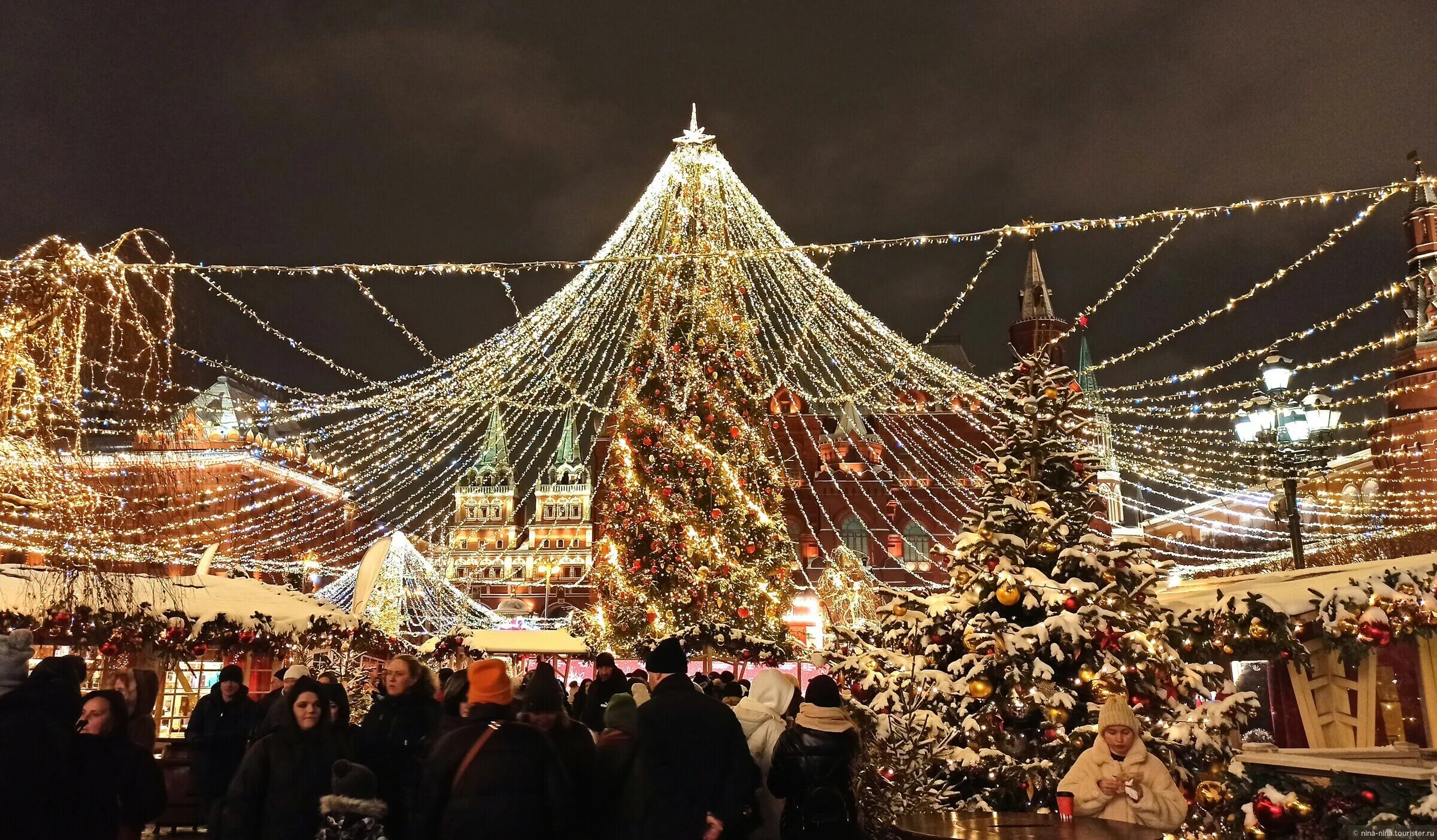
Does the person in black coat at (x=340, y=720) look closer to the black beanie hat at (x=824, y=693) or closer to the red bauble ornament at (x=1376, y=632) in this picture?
the black beanie hat at (x=824, y=693)

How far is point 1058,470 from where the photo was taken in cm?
927

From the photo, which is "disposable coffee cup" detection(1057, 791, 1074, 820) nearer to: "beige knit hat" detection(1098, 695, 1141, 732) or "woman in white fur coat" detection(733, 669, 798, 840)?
"beige knit hat" detection(1098, 695, 1141, 732)

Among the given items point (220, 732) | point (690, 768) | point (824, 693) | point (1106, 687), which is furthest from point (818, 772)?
point (220, 732)

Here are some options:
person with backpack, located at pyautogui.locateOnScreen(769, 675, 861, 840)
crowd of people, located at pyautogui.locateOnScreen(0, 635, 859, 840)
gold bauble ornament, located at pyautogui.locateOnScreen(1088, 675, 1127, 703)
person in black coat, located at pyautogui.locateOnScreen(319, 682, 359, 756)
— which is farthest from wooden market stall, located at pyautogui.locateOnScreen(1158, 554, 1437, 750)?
person in black coat, located at pyautogui.locateOnScreen(319, 682, 359, 756)

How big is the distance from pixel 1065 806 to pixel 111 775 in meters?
4.58

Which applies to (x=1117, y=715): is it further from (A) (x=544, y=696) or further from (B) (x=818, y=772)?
(A) (x=544, y=696)

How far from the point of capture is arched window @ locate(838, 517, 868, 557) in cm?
5569

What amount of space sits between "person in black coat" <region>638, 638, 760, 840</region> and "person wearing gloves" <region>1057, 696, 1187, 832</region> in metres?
2.15

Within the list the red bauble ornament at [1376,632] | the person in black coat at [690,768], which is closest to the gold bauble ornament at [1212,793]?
the person in black coat at [690,768]

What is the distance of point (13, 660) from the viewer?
14.0 feet

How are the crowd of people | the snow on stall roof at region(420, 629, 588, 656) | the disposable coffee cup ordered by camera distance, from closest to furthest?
the crowd of people < the disposable coffee cup < the snow on stall roof at region(420, 629, 588, 656)

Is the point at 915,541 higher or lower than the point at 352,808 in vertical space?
higher

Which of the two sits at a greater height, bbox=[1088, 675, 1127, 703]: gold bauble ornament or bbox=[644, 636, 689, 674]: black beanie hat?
bbox=[644, 636, 689, 674]: black beanie hat

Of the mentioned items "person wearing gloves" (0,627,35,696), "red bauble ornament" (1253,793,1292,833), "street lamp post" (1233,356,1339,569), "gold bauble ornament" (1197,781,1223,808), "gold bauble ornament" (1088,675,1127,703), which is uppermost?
"street lamp post" (1233,356,1339,569)
